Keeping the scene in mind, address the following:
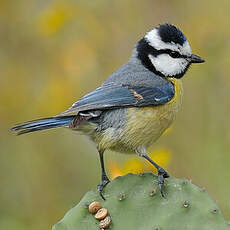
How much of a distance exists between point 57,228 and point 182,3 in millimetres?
2732

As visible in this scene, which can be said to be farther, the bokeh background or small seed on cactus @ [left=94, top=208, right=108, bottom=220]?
the bokeh background

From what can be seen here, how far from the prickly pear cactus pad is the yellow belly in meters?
0.51

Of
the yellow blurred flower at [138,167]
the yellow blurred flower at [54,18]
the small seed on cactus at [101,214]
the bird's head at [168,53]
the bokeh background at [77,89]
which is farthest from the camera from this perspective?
the yellow blurred flower at [54,18]

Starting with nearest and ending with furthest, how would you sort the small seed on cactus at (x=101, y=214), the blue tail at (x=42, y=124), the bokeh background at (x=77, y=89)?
the small seed on cactus at (x=101, y=214)
the blue tail at (x=42, y=124)
the bokeh background at (x=77, y=89)

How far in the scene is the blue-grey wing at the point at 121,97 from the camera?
9.76ft

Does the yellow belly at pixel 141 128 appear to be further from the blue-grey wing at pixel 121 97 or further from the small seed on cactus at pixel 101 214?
the small seed on cactus at pixel 101 214

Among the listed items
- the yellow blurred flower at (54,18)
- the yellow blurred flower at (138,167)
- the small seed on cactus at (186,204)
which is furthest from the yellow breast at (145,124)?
the yellow blurred flower at (54,18)

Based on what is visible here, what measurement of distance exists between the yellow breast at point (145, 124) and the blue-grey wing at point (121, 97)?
0.04m

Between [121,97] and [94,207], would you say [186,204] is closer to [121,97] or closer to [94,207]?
[94,207]

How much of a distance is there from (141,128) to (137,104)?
0.47ft

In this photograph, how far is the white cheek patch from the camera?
3.43 metres

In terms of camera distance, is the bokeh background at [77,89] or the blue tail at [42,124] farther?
the bokeh background at [77,89]

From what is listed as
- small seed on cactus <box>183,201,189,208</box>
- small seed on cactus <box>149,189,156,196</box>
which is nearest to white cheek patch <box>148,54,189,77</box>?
small seed on cactus <box>149,189,156,196</box>

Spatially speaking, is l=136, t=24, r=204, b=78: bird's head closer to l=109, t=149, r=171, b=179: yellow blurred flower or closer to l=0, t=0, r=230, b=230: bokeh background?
l=109, t=149, r=171, b=179: yellow blurred flower
